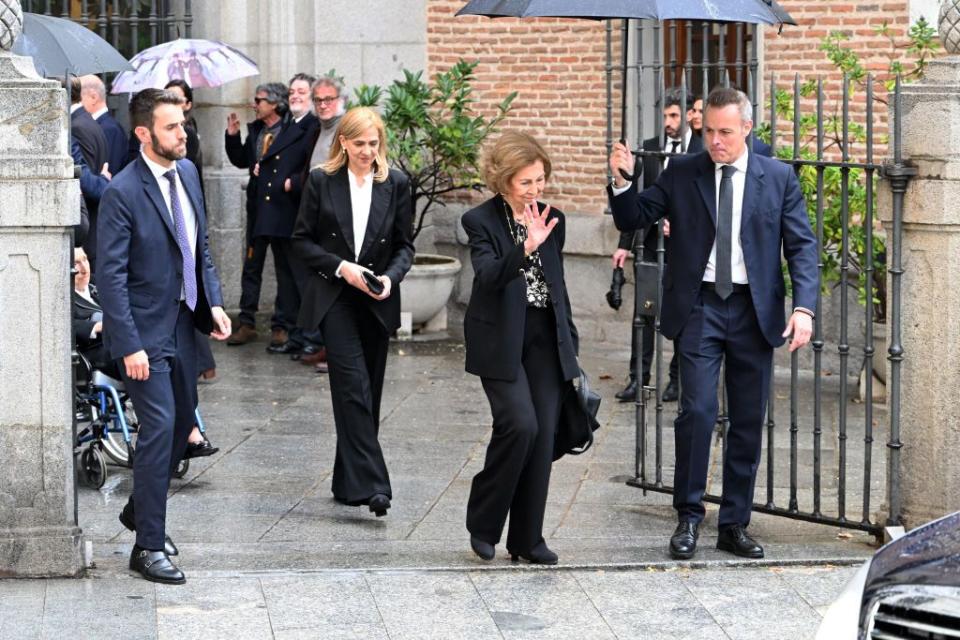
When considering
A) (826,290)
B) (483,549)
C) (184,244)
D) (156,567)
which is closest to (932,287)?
(483,549)

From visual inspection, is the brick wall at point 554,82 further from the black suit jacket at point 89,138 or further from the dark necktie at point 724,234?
the dark necktie at point 724,234

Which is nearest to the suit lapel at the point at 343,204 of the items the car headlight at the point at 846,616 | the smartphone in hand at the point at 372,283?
the smartphone in hand at the point at 372,283

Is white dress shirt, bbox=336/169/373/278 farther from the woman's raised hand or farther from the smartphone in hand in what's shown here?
the woman's raised hand

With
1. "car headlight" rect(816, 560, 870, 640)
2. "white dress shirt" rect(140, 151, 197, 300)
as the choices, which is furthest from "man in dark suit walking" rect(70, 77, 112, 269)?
"car headlight" rect(816, 560, 870, 640)

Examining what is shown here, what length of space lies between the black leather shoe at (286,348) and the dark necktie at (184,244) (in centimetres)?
560

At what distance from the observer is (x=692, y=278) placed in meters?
7.15

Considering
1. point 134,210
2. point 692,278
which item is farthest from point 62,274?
point 692,278

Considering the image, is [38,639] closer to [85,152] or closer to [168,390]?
[168,390]

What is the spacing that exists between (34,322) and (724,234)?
2.78 metres

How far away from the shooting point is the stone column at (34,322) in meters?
6.54

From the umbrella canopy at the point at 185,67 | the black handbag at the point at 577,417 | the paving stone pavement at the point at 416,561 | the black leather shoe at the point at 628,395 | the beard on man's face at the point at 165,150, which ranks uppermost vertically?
the umbrella canopy at the point at 185,67

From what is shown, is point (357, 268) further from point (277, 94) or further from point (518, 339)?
point (277, 94)

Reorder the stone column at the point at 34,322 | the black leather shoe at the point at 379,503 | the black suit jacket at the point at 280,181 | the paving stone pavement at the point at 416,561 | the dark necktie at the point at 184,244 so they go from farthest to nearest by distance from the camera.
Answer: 1. the black suit jacket at the point at 280,181
2. the black leather shoe at the point at 379,503
3. the dark necktie at the point at 184,244
4. the stone column at the point at 34,322
5. the paving stone pavement at the point at 416,561

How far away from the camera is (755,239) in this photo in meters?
7.09
